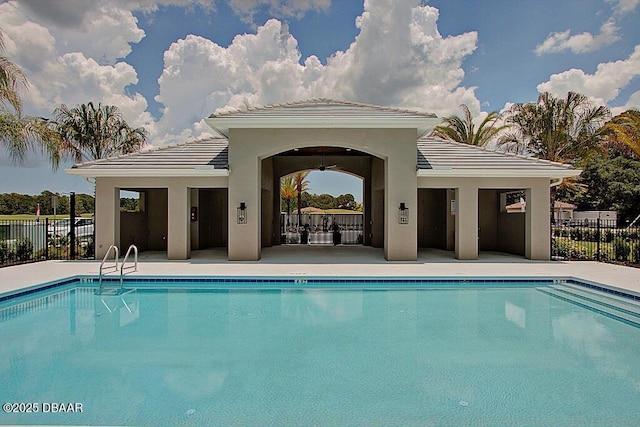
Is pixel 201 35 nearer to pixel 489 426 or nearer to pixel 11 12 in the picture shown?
pixel 11 12

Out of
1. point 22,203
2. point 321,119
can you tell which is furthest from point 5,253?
point 22,203

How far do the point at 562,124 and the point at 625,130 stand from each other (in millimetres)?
3626

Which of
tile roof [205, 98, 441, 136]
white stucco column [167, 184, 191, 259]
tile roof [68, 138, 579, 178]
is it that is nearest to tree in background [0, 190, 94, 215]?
tile roof [68, 138, 579, 178]

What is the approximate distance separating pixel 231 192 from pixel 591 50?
2331 cm

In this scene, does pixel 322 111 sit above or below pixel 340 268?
above

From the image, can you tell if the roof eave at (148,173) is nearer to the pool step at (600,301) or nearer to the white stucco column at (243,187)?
the white stucco column at (243,187)

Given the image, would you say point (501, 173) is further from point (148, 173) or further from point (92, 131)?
point (92, 131)

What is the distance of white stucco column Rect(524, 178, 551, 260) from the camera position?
14992 mm

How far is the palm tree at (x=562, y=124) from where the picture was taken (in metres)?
27.3

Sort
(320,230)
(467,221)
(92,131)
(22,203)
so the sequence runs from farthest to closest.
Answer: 1. (22,203)
2. (92,131)
3. (320,230)
4. (467,221)

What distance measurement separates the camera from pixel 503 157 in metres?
16.3

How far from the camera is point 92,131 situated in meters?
28.5

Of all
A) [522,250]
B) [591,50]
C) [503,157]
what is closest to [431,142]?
[503,157]

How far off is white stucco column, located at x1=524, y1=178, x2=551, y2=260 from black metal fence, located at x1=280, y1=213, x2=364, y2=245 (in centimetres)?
907
